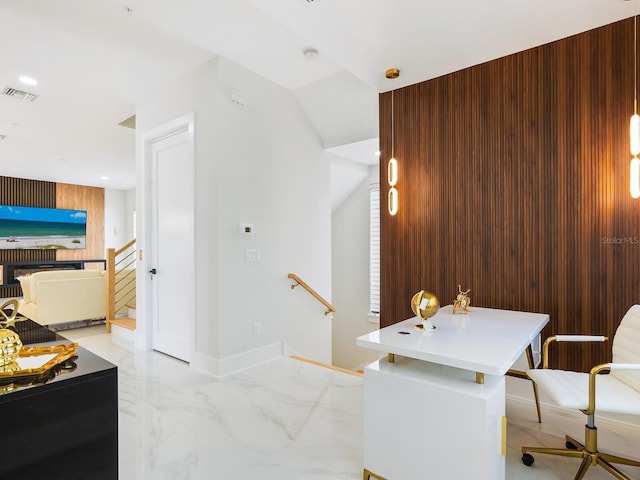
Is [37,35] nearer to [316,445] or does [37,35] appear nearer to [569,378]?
[316,445]

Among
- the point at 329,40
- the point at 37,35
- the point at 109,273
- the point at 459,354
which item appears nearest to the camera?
the point at 459,354

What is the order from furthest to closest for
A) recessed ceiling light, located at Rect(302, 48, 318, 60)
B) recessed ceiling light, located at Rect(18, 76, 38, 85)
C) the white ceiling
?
1. recessed ceiling light, located at Rect(18, 76, 38, 85)
2. recessed ceiling light, located at Rect(302, 48, 318, 60)
3. the white ceiling

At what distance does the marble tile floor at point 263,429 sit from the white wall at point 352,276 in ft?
8.11

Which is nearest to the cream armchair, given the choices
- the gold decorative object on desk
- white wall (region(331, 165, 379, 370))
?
white wall (region(331, 165, 379, 370))

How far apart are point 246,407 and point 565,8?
11.3 feet

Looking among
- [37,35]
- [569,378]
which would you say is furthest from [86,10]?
[569,378]

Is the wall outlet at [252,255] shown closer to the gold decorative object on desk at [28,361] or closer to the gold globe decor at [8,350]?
the gold decorative object on desk at [28,361]

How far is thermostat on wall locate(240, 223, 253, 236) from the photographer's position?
134 inches

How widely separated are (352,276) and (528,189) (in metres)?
3.49

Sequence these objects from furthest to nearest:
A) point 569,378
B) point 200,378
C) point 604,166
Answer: point 200,378 < point 604,166 < point 569,378

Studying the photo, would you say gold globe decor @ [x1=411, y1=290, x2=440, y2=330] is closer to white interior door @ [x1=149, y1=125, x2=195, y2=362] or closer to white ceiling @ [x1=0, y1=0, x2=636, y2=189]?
white ceiling @ [x1=0, y1=0, x2=636, y2=189]

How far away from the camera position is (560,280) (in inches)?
98.5

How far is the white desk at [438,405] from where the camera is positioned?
4.70 ft

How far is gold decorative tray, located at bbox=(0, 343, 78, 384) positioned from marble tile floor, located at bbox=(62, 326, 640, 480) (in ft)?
3.48
